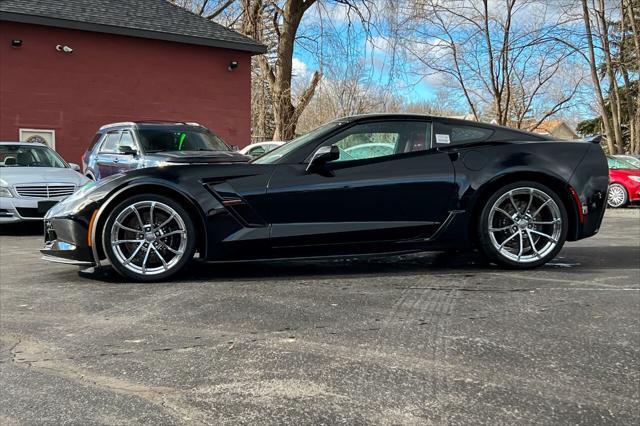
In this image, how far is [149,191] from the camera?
15.1ft

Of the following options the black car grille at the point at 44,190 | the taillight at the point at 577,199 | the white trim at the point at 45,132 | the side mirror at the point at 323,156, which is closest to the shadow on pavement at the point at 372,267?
the taillight at the point at 577,199

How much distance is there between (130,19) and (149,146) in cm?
883

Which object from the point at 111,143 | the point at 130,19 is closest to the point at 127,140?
the point at 111,143

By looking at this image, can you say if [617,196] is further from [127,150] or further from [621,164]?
[127,150]

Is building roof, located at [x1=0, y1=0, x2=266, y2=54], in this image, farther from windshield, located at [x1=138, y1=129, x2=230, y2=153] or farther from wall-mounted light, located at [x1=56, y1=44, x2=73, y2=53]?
windshield, located at [x1=138, y1=129, x2=230, y2=153]

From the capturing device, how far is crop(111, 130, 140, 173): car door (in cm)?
852

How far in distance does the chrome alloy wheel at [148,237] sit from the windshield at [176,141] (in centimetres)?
428

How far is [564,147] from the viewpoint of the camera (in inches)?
200

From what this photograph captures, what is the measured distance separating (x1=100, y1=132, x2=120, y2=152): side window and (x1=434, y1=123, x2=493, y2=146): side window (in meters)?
6.03

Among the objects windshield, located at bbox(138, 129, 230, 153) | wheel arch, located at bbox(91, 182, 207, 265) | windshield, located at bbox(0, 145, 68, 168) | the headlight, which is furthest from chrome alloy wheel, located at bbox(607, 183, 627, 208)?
the headlight

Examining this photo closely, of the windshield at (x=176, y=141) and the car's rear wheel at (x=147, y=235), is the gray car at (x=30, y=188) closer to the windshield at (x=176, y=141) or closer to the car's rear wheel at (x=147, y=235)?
the windshield at (x=176, y=141)

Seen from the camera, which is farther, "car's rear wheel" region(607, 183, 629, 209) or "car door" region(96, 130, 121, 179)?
"car's rear wheel" region(607, 183, 629, 209)

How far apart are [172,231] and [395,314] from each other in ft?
6.51

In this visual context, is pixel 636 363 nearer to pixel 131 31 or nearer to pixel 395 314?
pixel 395 314
